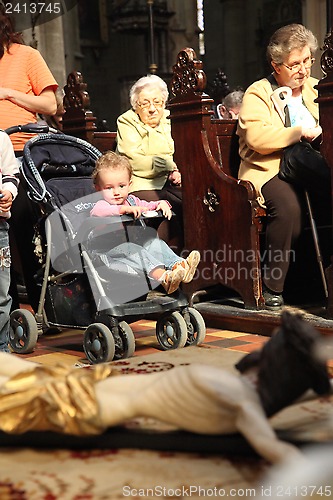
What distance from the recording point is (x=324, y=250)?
564 cm

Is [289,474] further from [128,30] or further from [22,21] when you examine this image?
[128,30]

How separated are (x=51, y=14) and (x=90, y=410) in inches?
471

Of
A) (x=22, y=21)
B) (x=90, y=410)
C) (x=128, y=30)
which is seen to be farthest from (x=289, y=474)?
(x=128, y=30)

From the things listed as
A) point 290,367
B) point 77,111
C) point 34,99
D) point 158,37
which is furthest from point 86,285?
point 158,37

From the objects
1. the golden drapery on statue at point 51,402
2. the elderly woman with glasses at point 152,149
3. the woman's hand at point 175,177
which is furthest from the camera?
the woman's hand at point 175,177

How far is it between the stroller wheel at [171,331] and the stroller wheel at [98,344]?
0.40 metres

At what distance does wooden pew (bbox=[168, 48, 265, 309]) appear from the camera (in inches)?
199

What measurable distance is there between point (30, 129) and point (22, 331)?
1.11m

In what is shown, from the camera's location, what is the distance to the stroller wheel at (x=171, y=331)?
439cm

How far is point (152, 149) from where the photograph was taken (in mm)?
5934

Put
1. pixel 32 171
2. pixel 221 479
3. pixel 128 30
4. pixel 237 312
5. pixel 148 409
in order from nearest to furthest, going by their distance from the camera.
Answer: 1. pixel 221 479
2. pixel 148 409
3. pixel 32 171
4. pixel 237 312
5. pixel 128 30

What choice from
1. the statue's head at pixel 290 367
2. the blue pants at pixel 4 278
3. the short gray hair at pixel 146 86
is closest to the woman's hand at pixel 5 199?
the blue pants at pixel 4 278

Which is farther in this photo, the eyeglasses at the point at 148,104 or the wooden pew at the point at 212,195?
the eyeglasses at the point at 148,104

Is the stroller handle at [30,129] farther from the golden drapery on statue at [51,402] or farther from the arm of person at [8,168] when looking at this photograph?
the golden drapery on statue at [51,402]
